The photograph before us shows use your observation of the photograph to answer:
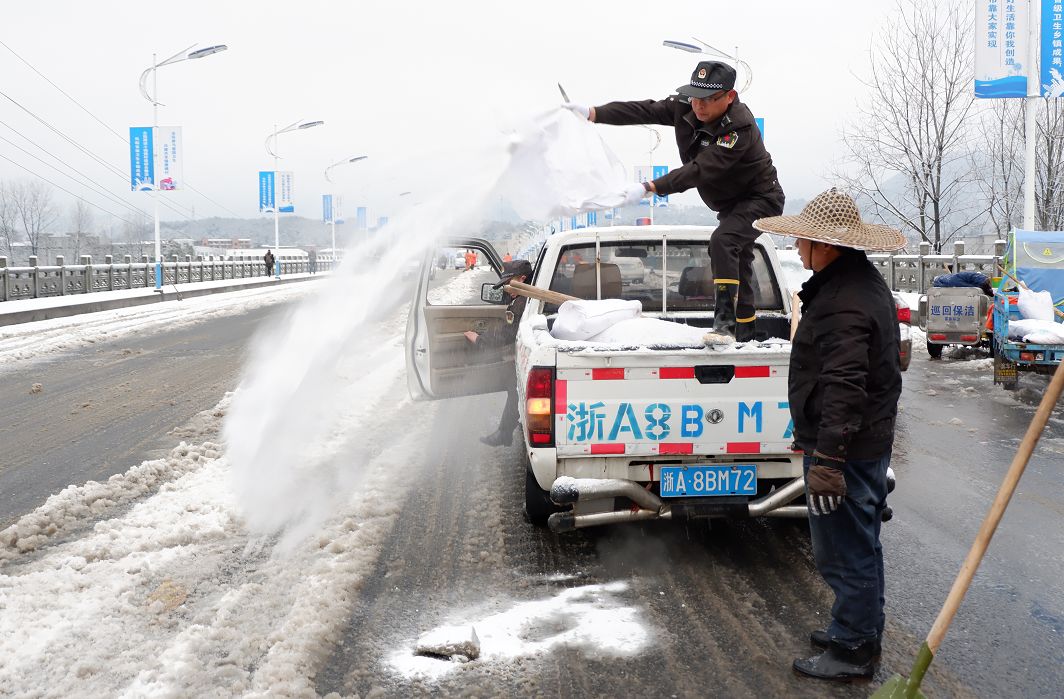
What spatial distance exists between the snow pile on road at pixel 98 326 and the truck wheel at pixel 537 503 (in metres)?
3.32

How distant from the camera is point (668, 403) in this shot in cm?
441

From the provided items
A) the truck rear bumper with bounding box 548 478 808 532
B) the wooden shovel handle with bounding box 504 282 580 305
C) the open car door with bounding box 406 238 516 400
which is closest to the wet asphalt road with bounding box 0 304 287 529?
the open car door with bounding box 406 238 516 400

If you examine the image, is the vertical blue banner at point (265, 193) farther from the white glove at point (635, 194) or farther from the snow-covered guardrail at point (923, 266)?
the white glove at point (635, 194)

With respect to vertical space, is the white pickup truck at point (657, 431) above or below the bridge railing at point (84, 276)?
below

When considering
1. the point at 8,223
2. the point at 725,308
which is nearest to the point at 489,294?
the point at 725,308

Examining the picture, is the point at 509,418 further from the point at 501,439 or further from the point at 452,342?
the point at 452,342

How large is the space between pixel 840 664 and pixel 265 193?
Answer: 52660mm

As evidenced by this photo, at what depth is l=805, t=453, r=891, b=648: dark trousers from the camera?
3.40 m

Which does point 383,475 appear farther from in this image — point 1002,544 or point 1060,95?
point 1060,95

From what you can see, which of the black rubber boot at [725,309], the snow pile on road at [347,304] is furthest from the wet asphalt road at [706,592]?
the black rubber boot at [725,309]

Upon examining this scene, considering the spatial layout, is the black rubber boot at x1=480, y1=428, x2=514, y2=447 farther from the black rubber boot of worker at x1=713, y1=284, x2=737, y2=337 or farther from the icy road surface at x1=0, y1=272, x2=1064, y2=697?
the black rubber boot of worker at x1=713, y1=284, x2=737, y2=337

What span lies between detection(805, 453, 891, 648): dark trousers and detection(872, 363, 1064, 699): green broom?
0.34 meters

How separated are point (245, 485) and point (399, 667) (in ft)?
9.41

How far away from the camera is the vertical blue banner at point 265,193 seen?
52125 mm
